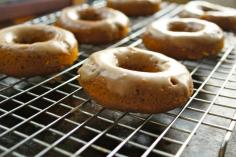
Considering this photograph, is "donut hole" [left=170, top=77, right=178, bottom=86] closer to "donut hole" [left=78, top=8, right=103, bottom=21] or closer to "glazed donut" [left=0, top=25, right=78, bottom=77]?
"glazed donut" [left=0, top=25, right=78, bottom=77]

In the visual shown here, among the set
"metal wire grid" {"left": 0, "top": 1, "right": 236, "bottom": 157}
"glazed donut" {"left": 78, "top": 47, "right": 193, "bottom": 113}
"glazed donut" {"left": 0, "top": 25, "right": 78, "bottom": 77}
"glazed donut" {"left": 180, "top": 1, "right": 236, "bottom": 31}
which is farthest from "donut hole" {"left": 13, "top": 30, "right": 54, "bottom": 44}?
"glazed donut" {"left": 180, "top": 1, "right": 236, "bottom": 31}

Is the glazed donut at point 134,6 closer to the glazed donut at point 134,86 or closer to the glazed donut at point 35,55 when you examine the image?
the glazed donut at point 35,55

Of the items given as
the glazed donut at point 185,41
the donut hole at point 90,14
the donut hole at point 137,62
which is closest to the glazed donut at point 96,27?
the donut hole at point 90,14

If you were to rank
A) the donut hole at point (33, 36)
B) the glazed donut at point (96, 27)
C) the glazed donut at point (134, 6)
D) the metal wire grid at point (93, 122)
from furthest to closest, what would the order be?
the glazed donut at point (134, 6)
the glazed donut at point (96, 27)
the donut hole at point (33, 36)
the metal wire grid at point (93, 122)

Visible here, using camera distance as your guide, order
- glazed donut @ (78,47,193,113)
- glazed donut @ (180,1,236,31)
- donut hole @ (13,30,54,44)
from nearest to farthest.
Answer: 1. glazed donut @ (78,47,193,113)
2. donut hole @ (13,30,54,44)
3. glazed donut @ (180,1,236,31)

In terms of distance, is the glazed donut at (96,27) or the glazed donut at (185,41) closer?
the glazed donut at (185,41)

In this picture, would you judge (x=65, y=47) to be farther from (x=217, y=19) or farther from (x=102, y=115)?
(x=217, y=19)
